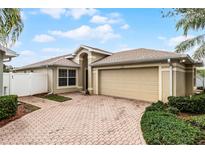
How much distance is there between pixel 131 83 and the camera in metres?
14.1

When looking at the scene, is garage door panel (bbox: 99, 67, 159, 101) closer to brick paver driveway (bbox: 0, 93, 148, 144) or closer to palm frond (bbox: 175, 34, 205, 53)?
palm frond (bbox: 175, 34, 205, 53)

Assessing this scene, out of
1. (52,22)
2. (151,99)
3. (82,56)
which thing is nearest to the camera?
(151,99)

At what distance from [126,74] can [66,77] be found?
6409 mm

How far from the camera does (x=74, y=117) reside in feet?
27.6

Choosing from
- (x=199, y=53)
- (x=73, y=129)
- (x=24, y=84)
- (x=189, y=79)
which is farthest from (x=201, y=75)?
(x=73, y=129)

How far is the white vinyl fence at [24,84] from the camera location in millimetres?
13369

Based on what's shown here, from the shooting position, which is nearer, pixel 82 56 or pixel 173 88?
pixel 173 88

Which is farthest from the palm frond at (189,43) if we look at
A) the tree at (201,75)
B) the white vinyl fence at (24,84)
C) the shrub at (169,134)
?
the tree at (201,75)
